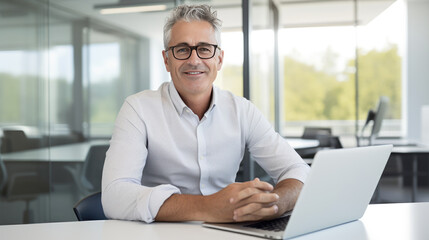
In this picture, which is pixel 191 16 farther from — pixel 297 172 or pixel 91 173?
pixel 91 173

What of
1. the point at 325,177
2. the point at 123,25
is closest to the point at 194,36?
the point at 325,177

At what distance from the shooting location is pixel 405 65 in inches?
167

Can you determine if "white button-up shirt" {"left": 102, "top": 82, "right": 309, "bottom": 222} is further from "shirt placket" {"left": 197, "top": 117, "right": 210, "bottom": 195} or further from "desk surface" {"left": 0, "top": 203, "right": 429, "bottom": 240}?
"desk surface" {"left": 0, "top": 203, "right": 429, "bottom": 240}

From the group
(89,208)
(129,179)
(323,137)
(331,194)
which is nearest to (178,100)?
(129,179)

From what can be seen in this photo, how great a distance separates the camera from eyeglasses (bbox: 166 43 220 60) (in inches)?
73.7

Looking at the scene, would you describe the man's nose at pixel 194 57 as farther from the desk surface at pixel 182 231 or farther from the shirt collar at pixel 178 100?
the desk surface at pixel 182 231

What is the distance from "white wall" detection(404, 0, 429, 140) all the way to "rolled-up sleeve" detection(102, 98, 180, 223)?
3.32m

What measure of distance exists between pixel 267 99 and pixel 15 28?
262 cm

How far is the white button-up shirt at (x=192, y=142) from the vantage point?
173 centimetres

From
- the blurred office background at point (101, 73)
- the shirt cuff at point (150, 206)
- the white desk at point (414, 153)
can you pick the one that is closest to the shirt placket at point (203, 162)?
the shirt cuff at point (150, 206)

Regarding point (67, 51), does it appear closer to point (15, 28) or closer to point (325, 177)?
point (15, 28)

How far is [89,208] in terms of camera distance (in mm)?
1677

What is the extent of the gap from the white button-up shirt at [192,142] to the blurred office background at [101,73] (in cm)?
129

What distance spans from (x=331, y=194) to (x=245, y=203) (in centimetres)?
25
